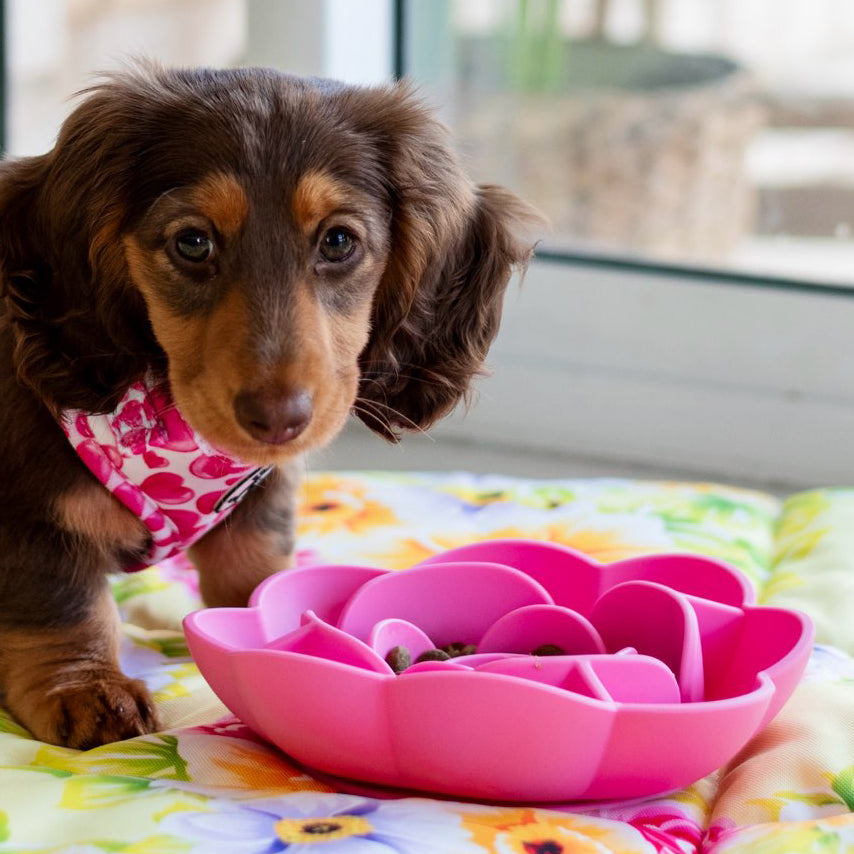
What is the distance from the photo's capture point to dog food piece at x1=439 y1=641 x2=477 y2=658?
4.10ft

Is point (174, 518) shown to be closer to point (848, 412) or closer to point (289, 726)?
point (289, 726)

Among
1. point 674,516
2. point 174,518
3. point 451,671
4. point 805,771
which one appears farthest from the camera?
point 674,516

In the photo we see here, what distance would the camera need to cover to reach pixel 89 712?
47.5 inches

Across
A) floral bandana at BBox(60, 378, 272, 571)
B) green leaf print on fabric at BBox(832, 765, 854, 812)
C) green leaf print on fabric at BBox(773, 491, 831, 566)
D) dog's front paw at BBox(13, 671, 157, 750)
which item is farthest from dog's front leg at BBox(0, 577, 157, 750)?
green leaf print on fabric at BBox(773, 491, 831, 566)

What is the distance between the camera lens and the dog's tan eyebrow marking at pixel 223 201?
111 centimetres

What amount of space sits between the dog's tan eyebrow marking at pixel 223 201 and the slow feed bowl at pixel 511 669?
322 mm

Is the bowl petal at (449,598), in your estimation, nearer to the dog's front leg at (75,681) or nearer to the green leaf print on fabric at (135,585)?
the dog's front leg at (75,681)

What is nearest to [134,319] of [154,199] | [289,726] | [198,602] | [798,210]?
[154,199]

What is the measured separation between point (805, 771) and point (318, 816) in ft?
1.30

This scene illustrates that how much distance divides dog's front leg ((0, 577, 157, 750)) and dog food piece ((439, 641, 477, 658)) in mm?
265

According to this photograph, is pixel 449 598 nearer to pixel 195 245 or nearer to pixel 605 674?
pixel 605 674

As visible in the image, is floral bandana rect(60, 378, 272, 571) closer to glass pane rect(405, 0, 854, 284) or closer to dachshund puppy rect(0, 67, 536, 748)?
dachshund puppy rect(0, 67, 536, 748)

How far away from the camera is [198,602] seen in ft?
5.23

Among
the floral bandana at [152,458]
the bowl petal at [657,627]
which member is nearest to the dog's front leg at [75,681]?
the floral bandana at [152,458]
